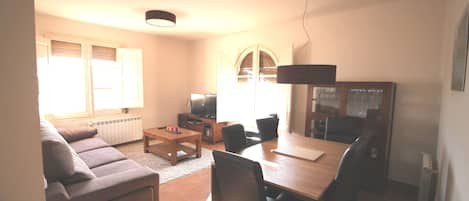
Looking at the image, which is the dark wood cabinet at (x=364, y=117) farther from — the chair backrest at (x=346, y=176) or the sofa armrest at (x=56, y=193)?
the sofa armrest at (x=56, y=193)

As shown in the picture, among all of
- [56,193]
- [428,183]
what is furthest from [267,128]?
[56,193]

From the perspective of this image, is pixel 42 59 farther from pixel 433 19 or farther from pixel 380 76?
pixel 433 19

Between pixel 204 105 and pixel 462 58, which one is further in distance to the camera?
pixel 204 105

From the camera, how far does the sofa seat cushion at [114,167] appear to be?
2285 mm

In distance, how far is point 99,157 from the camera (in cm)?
269

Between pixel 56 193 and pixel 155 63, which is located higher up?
pixel 155 63

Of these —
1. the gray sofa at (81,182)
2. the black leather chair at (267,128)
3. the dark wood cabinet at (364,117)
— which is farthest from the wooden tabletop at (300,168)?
the gray sofa at (81,182)

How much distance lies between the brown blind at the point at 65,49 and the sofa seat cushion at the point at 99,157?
208cm

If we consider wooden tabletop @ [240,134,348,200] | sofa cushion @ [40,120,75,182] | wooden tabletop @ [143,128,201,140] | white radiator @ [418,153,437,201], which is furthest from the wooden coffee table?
white radiator @ [418,153,437,201]

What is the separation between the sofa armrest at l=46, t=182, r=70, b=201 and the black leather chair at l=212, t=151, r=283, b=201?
1064 millimetres

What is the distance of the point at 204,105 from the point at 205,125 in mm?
477

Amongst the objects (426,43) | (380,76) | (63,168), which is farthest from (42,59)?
(426,43)

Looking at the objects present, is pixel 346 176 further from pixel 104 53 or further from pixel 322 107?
pixel 104 53

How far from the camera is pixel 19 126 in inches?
34.6
